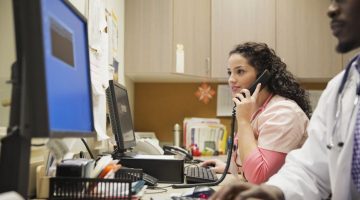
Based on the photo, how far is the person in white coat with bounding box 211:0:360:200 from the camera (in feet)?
3.47

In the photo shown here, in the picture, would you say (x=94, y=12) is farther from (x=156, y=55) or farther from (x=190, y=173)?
(x=156, y=55)

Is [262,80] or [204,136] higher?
[262,80]

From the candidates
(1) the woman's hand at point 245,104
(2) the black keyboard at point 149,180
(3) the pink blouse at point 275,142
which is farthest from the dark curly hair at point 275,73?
(2) the black keyboard at point 149,180

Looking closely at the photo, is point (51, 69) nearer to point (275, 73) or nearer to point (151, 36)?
point (275, 73)

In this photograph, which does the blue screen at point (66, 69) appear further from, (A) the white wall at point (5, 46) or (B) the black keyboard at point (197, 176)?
(B) the black keyboard at point (197, 176)

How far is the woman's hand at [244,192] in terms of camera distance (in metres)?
0.95

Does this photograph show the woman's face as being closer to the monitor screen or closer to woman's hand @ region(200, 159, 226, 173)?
woman's hand @ region(200, 159, 226, 173)

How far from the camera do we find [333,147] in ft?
3.60

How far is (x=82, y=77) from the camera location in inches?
39.9

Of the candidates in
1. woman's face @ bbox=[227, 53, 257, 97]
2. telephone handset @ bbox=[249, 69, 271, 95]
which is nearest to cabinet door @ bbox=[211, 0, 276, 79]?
woman's face @ bbox=[227, 53, 257, 97]

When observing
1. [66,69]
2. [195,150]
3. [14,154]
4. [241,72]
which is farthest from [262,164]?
[195,150]

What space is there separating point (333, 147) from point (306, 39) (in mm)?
2225

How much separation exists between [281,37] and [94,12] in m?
1.76

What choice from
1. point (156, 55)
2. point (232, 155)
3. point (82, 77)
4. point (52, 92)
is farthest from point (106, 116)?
point (52, 92)
